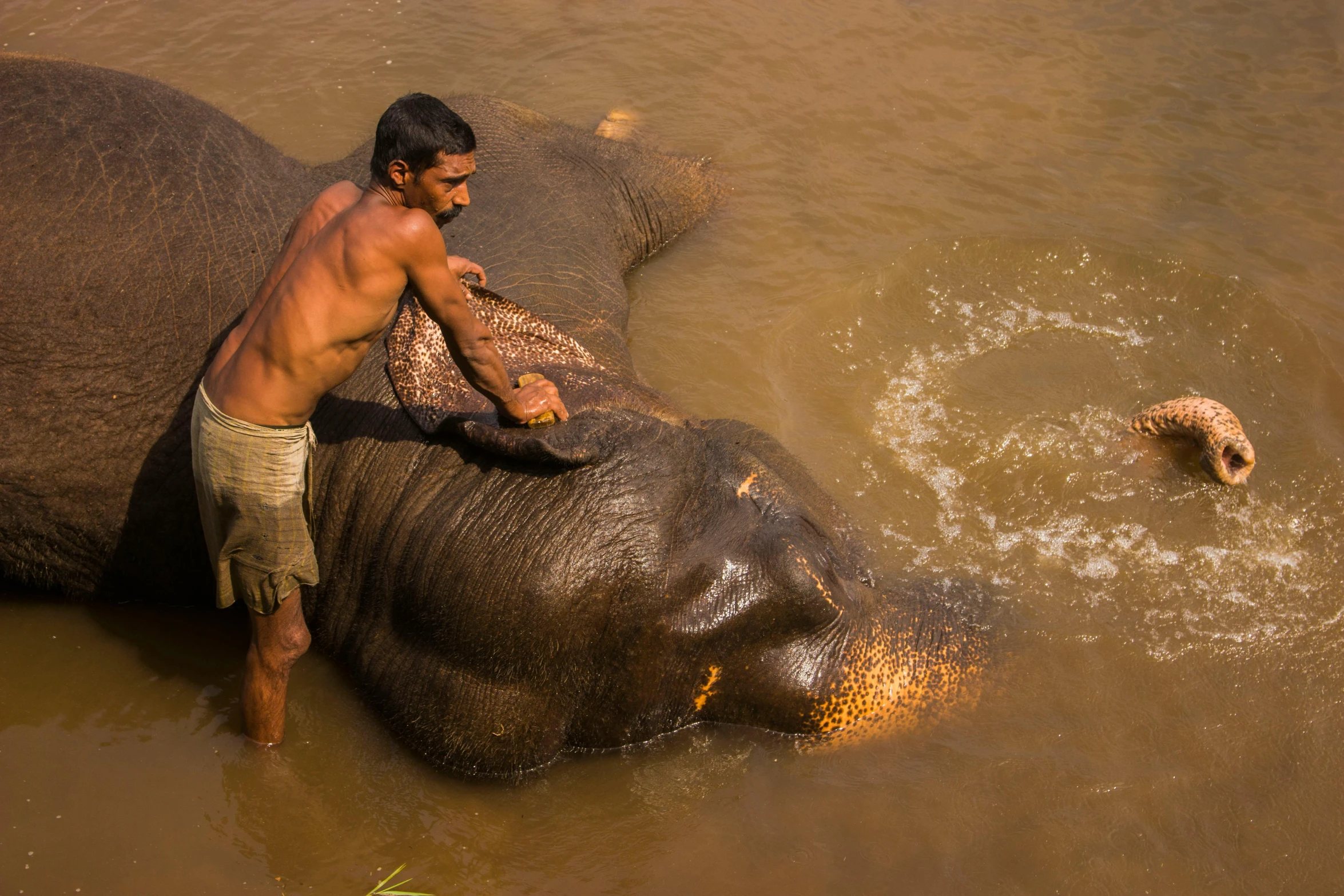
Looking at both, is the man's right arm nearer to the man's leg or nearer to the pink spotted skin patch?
the pink spotted skin patch

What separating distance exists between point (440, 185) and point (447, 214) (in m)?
0.14

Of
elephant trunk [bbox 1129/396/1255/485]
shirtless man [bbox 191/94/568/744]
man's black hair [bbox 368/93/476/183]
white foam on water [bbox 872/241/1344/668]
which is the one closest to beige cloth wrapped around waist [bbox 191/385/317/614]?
shirtless man [bbox 191/94/568/744]

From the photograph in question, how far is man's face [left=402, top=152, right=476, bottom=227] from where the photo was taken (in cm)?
269

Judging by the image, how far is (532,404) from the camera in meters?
3.05

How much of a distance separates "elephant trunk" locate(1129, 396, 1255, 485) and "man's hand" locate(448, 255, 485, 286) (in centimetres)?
312

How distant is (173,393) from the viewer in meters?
3.41

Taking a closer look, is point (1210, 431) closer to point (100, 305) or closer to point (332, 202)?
point (332, 202)

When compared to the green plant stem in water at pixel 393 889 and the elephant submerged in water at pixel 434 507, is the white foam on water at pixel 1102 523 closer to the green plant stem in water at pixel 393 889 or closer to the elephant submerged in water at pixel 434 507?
the elephant submerged in water at pixel 434 507

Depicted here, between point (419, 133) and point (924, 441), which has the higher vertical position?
point (419, 133)

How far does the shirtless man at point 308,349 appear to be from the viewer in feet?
8.80

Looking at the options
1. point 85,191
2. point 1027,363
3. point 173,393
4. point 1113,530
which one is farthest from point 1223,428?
point 85,191

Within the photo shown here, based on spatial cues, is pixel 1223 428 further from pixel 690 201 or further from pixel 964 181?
pixel 690 201

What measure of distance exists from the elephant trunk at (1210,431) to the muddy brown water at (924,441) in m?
0.10

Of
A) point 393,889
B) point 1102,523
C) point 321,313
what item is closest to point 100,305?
point 321,313
